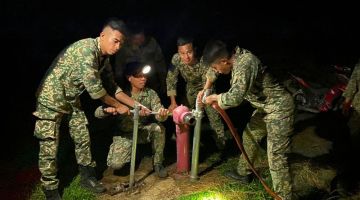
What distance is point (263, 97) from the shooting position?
16.1 ft

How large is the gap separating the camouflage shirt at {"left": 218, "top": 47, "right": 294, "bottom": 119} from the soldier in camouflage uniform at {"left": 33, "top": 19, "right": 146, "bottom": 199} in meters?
1.67

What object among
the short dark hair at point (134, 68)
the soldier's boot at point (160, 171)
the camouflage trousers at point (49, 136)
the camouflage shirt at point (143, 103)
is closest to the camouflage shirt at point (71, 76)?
the camouflage trousers at point (49, 136)

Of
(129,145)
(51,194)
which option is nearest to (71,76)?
(129,145)

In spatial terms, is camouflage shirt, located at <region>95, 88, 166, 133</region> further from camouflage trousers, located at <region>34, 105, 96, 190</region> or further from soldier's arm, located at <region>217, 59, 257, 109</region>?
soldier's arm, located at <region>217, 59, 257, 109</region>

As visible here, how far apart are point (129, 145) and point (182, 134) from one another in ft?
3.42

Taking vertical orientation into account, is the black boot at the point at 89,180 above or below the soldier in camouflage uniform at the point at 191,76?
below

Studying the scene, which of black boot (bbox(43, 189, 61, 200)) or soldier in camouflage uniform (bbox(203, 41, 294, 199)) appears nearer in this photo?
soldier in camouflage uniform (bbox(203, 41, 294, 199))

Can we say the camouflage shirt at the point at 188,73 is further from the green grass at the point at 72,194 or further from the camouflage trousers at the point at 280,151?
the green grass at the point at 72,194

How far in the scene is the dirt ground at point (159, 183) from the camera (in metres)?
5.79

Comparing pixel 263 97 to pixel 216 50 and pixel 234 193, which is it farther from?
pixel 234 193

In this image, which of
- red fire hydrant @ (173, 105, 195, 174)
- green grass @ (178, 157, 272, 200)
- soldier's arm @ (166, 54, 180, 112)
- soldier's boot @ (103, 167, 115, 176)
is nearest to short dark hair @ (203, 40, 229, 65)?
red fire hydrant @ (173, 105, 195, 174)

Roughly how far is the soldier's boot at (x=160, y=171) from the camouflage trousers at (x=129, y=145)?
75 mm

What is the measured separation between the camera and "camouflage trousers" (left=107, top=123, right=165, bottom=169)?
6.20 meters

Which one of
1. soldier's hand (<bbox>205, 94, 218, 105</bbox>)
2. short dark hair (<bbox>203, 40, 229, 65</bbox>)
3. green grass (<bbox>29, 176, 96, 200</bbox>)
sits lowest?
green grass (<bbox>29, 176, 96, 200</bbox>)
